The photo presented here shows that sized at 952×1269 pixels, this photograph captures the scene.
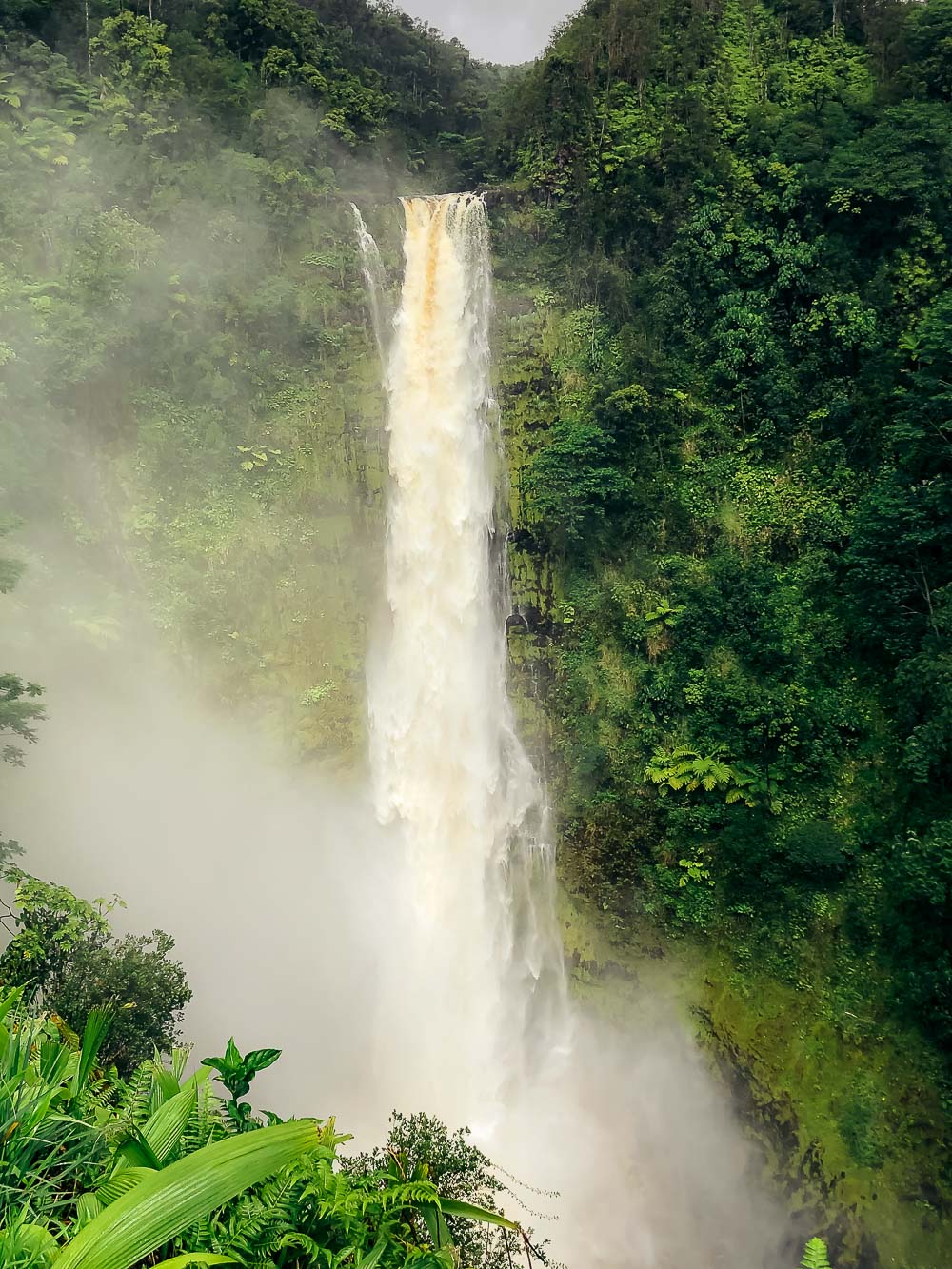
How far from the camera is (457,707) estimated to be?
14.1m

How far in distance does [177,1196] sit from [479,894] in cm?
1156

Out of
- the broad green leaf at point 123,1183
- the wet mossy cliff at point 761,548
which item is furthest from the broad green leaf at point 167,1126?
the wet mossy cliff at point 761,548

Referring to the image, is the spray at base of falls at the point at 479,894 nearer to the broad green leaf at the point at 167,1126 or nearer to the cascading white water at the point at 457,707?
the cascading white water at the point at 457,707

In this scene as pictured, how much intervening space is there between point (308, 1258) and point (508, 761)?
11335 mm

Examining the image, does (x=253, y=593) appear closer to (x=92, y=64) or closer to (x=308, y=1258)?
(x=92, y=64)

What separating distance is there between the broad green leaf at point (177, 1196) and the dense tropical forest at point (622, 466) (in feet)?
23.0

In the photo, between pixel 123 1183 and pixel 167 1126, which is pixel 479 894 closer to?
pixel 167 1126

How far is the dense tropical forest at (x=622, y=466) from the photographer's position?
1069cm

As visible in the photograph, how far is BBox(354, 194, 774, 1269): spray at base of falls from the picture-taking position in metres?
11.1

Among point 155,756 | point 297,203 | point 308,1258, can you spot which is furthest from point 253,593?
point 308,1258

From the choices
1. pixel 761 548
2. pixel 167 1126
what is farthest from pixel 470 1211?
pixel 761 548

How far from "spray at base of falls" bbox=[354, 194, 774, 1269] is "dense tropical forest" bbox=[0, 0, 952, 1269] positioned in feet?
1.75

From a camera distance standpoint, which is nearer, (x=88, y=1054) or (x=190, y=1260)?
(x=190, y=1260)

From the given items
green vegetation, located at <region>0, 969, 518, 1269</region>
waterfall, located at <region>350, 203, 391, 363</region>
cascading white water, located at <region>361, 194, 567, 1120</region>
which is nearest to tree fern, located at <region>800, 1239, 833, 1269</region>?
green vegetation, located at <region>0, 969, 518, 1269</region>
